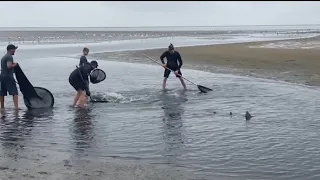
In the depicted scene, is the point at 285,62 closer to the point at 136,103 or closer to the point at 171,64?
the point at 171,64

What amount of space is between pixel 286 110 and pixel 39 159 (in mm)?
6943

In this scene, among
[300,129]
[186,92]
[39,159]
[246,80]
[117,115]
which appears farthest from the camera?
[246,80]

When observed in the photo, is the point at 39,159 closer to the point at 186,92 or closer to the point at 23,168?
the point at 23,168

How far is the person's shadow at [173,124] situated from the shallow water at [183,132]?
0.02m

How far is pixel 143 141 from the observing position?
871cm

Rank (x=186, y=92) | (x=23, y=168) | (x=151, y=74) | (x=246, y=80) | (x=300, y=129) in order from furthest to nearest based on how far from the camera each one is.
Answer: (x=151, y=74), (x=246, y=80), (x=186, y=92), (x=300, y=129), (x=23, y=168)

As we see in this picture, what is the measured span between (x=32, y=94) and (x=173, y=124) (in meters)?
4.45

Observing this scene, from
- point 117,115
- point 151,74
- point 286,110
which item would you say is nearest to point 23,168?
point 117,115

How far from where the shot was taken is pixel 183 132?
939 cm

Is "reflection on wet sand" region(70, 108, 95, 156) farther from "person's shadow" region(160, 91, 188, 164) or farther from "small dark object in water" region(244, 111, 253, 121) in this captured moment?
"small dark object in water" region(244, 111, 253, 121)

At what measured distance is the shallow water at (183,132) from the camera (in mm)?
7258

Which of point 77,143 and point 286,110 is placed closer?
point 77,143

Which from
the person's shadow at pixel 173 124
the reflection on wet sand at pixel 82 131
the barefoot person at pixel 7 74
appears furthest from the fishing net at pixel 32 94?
the person's shadow at pixel 173 124

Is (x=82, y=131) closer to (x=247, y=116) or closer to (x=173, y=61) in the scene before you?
(x=247, y=116)
